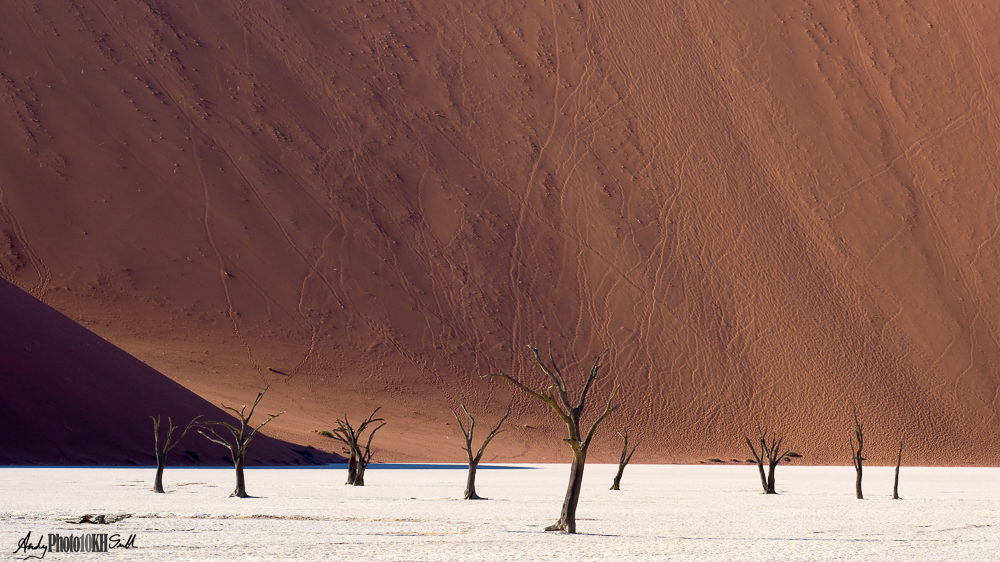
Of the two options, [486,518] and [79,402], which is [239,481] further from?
[79,402]

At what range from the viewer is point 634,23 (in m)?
55.6

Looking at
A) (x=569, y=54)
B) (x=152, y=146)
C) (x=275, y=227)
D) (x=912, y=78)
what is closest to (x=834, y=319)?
(x=912, y=78)

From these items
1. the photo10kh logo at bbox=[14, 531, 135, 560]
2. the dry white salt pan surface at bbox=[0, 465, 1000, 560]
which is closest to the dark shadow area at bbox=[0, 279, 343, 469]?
the dry white salt pan surface at bbox=[0, 465, 1000, 560]

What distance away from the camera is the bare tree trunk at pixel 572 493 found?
1052 centimetres

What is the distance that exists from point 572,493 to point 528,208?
37.5m

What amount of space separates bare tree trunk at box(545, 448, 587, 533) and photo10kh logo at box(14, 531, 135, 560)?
4.24 m

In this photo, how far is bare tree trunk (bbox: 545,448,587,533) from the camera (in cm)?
1052

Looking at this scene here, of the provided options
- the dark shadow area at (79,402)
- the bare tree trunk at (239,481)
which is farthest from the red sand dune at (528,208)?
the bare tree trunk at (239,481)

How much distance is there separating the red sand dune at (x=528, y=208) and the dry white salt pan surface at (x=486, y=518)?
14482 millimetres

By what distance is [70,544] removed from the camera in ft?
30.3

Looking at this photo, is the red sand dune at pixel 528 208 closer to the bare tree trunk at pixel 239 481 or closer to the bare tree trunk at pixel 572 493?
the bare tree trunk at pixel 239 481

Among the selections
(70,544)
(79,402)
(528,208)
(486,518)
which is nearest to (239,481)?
(486,518)

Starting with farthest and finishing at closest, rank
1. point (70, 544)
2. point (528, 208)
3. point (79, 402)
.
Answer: point (528, 208), point (79, 402), point (70, 544)

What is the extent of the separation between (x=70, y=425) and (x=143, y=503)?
13746 mm
